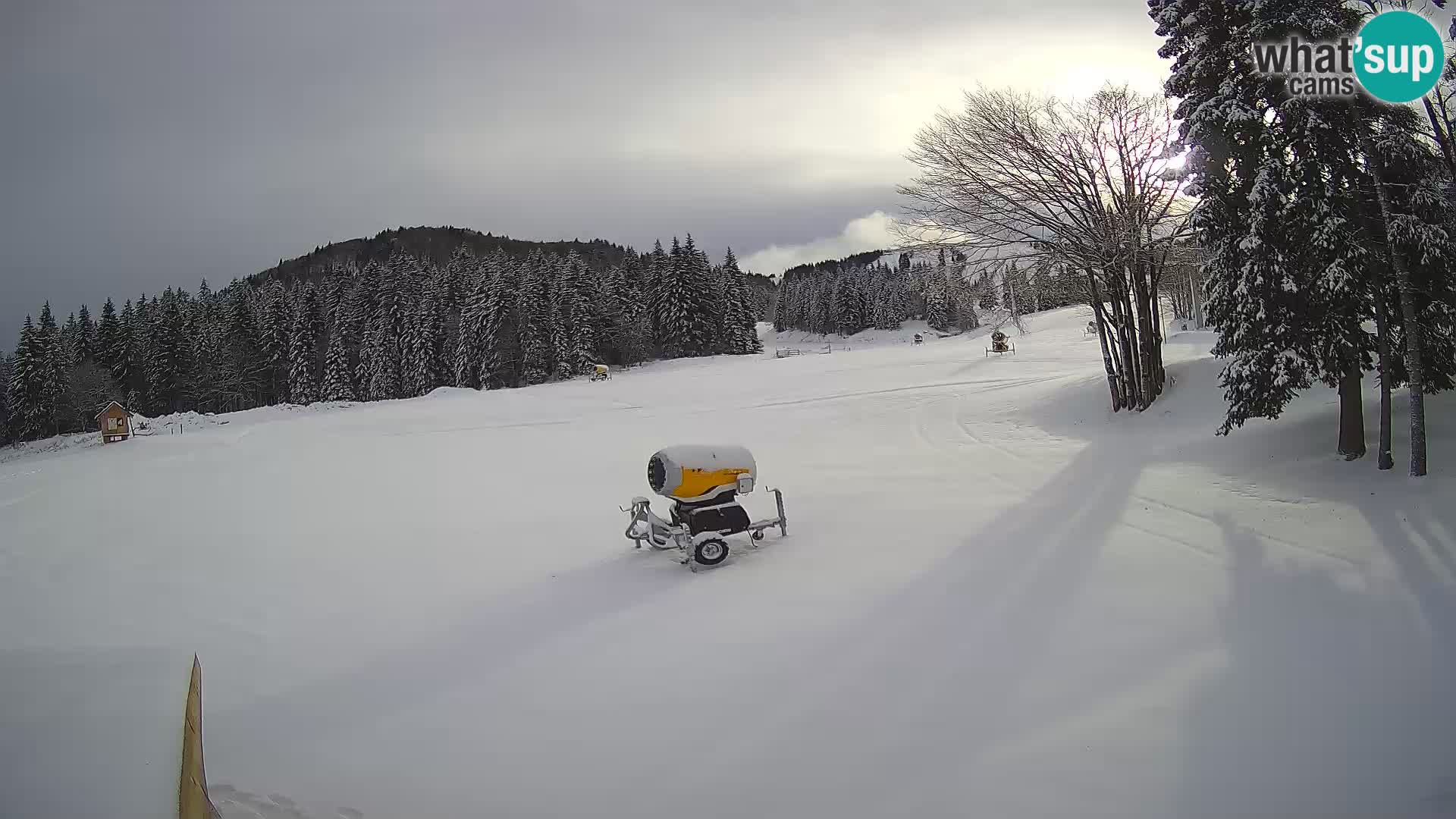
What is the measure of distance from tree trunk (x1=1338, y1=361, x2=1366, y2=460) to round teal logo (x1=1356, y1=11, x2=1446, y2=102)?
354cm

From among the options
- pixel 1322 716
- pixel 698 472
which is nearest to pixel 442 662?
pixel 698 472

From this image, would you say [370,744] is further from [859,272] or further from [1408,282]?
[859,272]

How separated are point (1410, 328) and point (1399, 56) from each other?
3.51 metres

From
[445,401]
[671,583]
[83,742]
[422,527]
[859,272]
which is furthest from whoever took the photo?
[859,272]

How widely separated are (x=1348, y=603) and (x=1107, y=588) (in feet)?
5.82

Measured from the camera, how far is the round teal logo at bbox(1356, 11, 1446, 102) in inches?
333

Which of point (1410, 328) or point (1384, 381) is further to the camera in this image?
point (1384, 381)

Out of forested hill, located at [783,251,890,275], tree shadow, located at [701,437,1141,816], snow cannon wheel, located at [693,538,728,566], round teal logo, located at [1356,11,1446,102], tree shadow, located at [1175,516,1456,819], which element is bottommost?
tree shadow, located at [1175,516,1456,819]

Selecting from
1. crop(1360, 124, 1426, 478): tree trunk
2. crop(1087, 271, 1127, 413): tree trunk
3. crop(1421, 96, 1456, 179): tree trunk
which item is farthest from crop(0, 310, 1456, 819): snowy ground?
crop(1421, 96, 1456, 179): tree trunk

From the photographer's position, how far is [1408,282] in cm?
853

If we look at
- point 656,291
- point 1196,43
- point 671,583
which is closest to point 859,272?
point 656,291

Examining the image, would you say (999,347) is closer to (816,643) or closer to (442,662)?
(816,643)

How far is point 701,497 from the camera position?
8336 mm

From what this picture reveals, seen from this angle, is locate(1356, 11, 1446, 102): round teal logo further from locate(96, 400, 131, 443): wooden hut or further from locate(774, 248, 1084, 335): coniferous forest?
locate(96, 400, 131, 443): wooden hut
